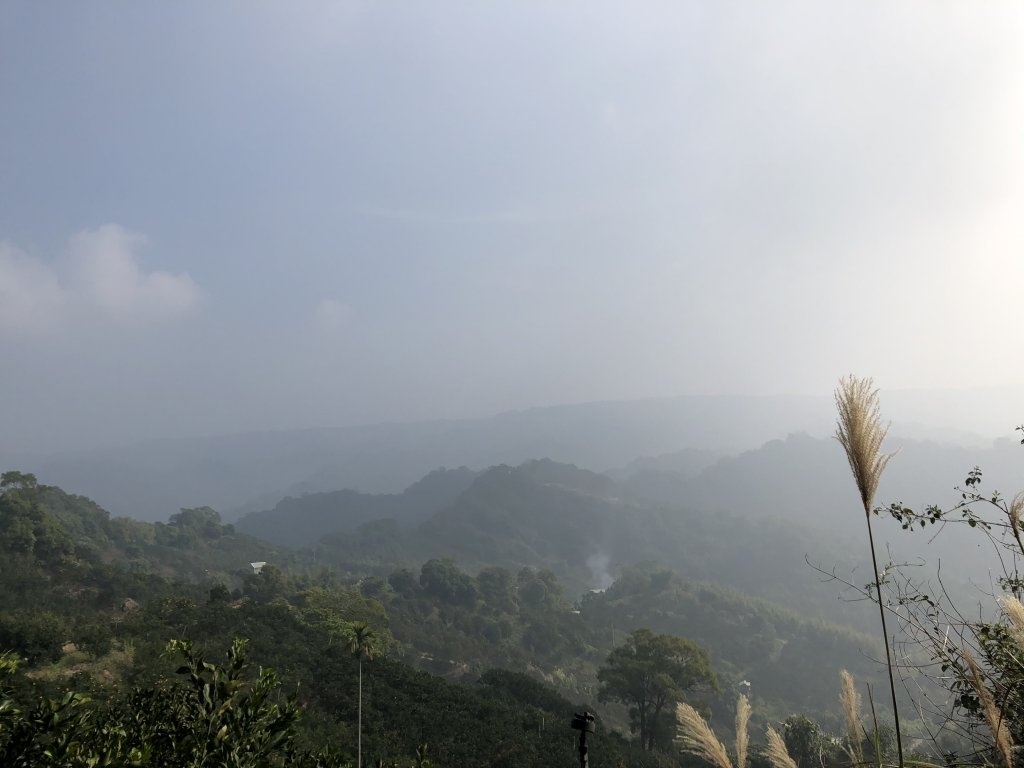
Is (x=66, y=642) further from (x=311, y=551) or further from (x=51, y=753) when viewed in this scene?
(x=311, y=551)

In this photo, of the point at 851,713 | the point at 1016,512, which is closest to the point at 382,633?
the point at 851,713

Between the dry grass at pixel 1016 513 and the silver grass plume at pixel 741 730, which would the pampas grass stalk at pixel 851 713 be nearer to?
the silver grass plume at pixel 741 730

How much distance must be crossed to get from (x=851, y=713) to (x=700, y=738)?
816 millimetres

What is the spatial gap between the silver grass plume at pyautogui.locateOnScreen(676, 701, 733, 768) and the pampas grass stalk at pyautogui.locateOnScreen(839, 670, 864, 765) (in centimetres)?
68

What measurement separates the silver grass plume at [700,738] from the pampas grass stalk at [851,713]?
0.68m

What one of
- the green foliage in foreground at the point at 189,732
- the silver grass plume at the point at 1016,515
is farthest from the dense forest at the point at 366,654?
the silver grass plume at the point at 1016,515

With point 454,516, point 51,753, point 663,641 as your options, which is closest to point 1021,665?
point 51,753

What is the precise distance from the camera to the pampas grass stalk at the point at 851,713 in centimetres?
278

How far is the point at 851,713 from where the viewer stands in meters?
2.79

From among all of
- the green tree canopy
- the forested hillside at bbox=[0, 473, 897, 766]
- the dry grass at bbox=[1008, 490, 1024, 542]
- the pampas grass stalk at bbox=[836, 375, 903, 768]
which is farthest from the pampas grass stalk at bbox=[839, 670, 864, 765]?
the green tree canopy

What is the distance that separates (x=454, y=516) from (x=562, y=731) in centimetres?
13666

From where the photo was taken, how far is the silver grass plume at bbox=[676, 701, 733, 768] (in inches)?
109

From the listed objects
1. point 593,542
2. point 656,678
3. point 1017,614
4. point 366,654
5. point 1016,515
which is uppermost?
point 1016,515

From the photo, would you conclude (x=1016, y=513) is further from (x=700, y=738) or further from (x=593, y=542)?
(x=593, y=542)
